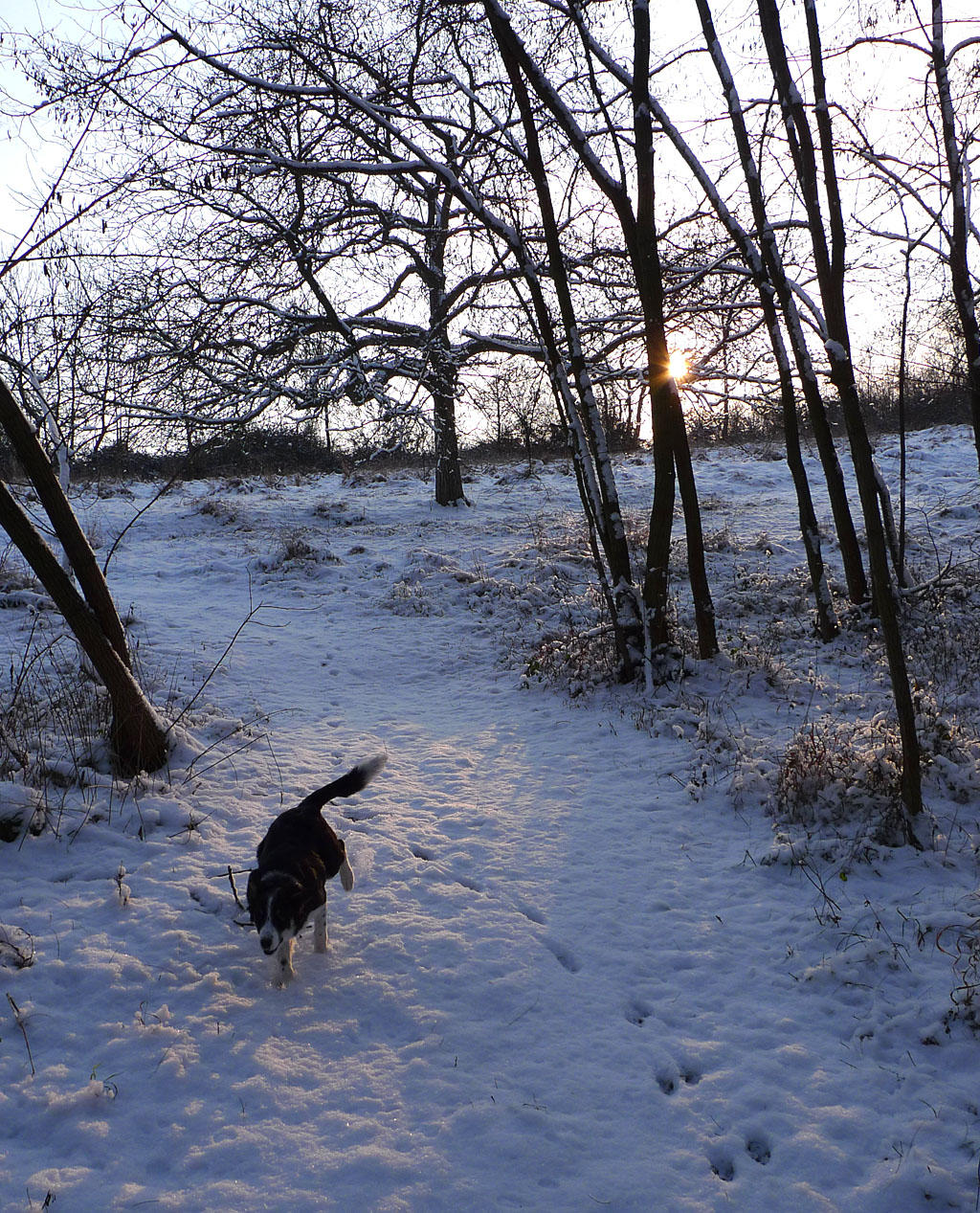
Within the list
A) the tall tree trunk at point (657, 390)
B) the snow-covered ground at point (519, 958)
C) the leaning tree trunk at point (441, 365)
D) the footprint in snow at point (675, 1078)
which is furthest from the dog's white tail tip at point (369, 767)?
the leaning tree trunk at point (441, 365)

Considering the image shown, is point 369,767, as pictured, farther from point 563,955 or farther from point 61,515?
point 61,515

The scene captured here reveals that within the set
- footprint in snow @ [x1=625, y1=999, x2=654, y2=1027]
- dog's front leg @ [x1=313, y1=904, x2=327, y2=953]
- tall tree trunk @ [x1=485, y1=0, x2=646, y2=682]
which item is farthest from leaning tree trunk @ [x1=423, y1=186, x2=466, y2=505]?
footprint in snow @ [x1=625, y1=999, x2=654, y2=1027]

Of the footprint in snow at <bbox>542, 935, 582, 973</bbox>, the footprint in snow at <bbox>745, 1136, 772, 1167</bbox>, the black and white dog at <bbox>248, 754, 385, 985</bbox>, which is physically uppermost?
the black and white dog at <bbox>248, 754, 385, 985</bbox>

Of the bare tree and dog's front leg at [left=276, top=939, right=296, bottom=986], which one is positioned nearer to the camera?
dog's front leg at [left=276, top=939, right=296, bottom=986]

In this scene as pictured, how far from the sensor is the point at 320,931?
3.70 meters

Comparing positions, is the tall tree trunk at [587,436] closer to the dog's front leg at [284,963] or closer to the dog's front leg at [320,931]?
the dog's front leg at [320,931]

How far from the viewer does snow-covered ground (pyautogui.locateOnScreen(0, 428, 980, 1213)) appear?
8.45ft

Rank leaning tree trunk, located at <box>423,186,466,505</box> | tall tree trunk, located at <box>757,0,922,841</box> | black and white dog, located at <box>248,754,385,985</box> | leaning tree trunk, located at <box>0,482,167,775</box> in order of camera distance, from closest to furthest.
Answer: black and white dog, located at <box>248,754,385,985</box> < tall tree trunk, located at <box>757,0,922,841</box> < leaning tree trunk, located at <box>0,482,167,775</box> < leaning tree trunk, located at <box>423,186,466,505</box>

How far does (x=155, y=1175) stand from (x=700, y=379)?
9992 mm

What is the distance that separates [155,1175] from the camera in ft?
8.04

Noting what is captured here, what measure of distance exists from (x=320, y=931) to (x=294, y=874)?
62 cm

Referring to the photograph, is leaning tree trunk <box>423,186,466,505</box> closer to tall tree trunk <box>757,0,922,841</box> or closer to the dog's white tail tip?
tall tree trunk <box>757,0,922,841</box>

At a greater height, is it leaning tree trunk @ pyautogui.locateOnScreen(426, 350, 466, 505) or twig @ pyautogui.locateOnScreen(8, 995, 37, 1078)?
leaning tree trunk @ pyautogui.locateOnScreen(426, 350, 466, 505)

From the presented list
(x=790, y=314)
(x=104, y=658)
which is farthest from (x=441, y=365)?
(x=104, y=658)
